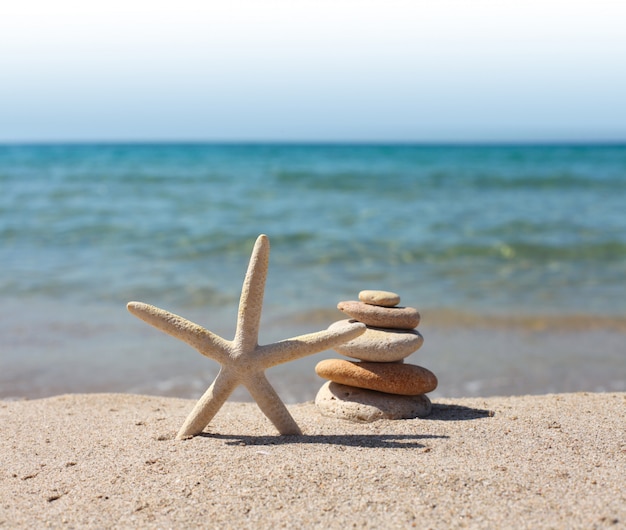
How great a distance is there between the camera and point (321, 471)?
3.53 meters

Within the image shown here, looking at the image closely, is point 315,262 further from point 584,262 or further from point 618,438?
point 618,438

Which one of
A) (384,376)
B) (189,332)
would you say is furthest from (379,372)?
(189,332)

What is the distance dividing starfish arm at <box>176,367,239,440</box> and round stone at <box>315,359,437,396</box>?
852 millimetres

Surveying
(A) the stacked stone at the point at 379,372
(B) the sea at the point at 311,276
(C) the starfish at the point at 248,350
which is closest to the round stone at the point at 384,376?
(A) the stacked stone at the point at 379,372

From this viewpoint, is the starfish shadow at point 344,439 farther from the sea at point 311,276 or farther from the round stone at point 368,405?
the sea at point 311,276

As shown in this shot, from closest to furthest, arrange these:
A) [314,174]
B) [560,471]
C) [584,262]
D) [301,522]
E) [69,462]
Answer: [301,522], [560,471], [69,462], [584,262], [314,174]

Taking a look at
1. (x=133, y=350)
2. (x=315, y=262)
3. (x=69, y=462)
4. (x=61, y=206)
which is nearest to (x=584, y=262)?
(x=315, y=262)

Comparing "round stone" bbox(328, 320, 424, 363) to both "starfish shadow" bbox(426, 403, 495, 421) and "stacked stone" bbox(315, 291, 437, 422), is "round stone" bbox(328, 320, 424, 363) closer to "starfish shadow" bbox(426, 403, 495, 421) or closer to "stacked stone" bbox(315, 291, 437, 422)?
"stacked stone" bbox(315, 291, 437, 422)

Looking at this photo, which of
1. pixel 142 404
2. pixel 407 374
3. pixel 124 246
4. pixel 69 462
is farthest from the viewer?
pixel 124 246

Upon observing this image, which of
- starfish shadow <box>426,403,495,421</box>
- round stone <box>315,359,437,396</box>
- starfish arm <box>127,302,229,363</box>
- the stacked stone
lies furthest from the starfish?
starfish shadow <box>426,403,495,421</box>

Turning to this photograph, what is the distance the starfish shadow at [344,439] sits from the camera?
4.13 metres

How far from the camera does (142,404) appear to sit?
5.54 metres

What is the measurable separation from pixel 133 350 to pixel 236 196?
13.9 metres

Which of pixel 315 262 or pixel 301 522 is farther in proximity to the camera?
pixel 315 262
